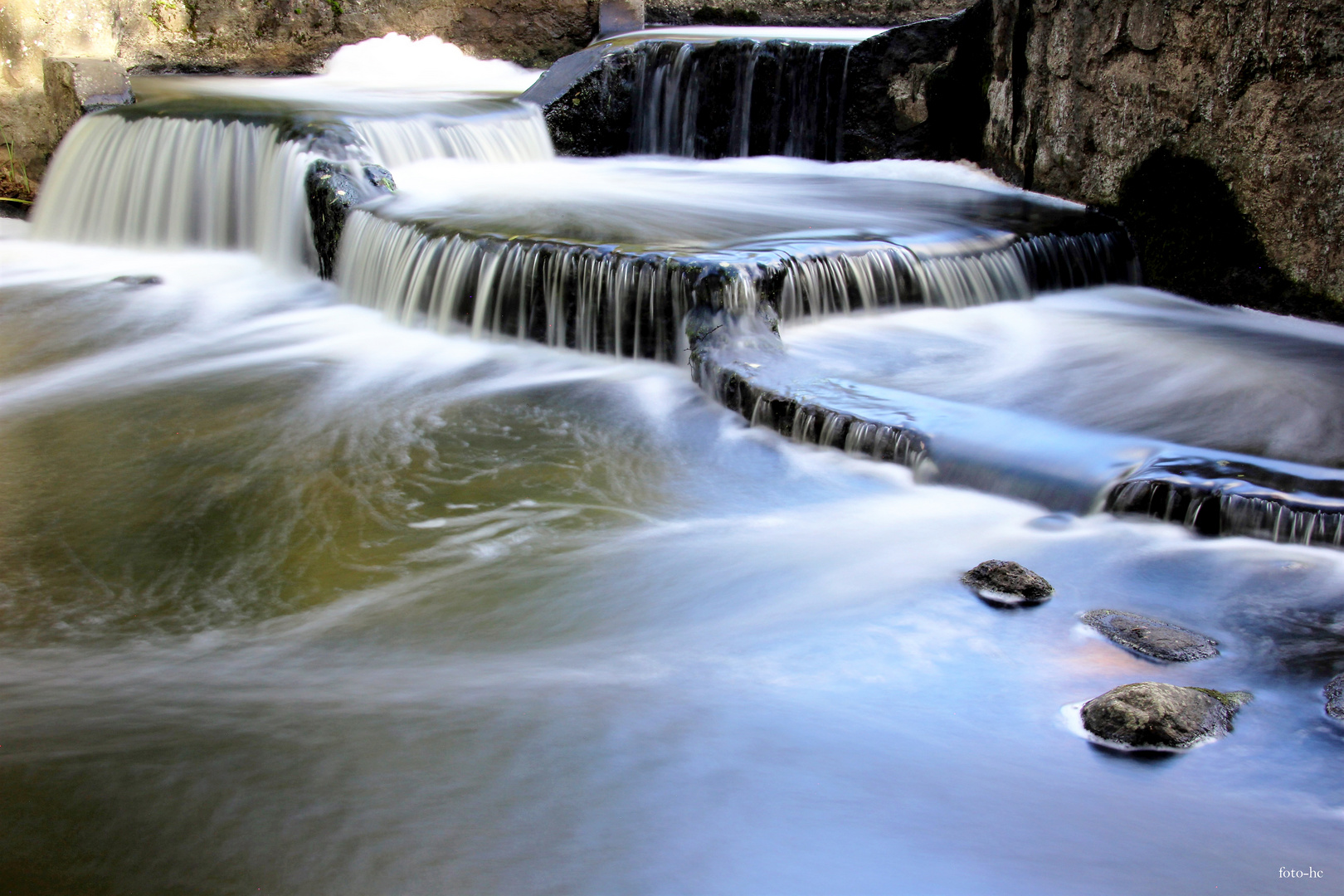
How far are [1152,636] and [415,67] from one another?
9568mm

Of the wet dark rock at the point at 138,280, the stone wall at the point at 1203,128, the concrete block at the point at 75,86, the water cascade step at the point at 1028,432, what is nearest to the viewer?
the water cascade step at the point at 1028,432

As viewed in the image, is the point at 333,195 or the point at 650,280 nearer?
the point at 650,280

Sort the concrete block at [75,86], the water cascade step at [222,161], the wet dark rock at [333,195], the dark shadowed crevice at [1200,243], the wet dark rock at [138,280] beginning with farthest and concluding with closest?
the concrete block at [75,86] → the water cascade step at [222,161] → the wet dark rock at [138,280] → the wet dark rock at [333,195] → the dark shadowed crevice at [1200,243]

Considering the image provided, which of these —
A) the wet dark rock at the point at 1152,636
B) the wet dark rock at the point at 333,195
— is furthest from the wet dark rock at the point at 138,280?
the wet dark rock at the point at 1152,636

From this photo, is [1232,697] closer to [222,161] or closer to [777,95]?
[777,95]

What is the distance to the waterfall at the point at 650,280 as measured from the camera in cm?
523

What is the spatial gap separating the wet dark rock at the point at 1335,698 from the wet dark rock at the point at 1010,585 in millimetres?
719

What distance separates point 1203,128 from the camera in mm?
5531

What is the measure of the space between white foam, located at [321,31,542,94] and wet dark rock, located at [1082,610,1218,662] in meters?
8.45

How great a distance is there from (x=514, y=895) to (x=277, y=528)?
2.04 m

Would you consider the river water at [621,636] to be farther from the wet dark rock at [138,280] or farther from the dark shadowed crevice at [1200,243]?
the wet dark rock at [138,280]

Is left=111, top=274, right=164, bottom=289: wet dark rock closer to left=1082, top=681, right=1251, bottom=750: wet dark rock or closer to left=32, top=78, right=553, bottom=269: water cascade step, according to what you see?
left=32, top=78, right=553, bottom=269: water cascade step

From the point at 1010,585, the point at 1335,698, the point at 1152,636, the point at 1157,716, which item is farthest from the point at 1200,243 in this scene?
the point at 1157,716

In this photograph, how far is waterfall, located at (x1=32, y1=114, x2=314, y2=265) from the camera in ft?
24.3
